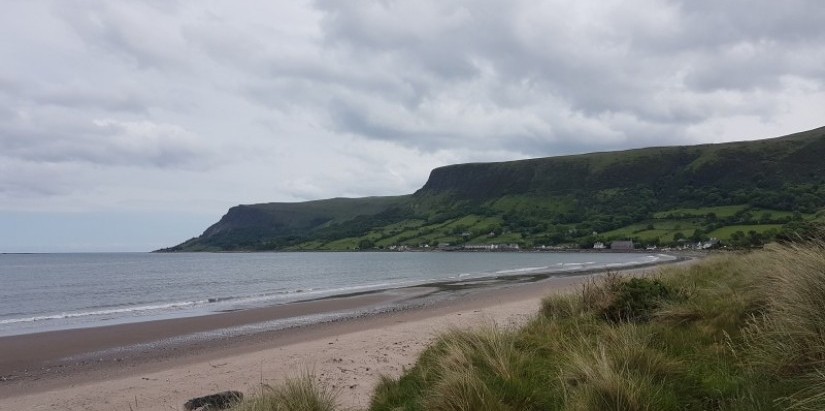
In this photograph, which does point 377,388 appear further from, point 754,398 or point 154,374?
point 154,374

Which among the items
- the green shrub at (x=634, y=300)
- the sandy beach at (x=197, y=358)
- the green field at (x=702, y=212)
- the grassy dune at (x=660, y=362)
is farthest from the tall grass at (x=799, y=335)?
the green field at (x=702, y=212)

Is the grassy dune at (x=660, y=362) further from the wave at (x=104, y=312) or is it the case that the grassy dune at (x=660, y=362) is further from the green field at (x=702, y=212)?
the green field at (x=702, y=212)

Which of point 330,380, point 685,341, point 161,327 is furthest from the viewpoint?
point 161,327

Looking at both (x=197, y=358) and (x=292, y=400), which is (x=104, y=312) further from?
(x=292, y=400)

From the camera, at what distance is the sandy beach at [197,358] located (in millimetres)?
10383

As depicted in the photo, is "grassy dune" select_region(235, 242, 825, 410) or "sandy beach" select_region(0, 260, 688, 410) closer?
"grassy dune" select_region(235, 242, 825, 410)

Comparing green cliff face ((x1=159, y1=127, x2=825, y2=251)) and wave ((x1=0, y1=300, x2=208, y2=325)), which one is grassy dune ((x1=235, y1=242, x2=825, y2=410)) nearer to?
wave ((x1=0, y1=300, x2=208, y2=325))

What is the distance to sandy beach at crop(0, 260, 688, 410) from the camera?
1038cm

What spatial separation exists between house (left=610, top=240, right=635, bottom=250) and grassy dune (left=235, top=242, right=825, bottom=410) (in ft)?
414

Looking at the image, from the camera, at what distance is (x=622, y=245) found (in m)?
130

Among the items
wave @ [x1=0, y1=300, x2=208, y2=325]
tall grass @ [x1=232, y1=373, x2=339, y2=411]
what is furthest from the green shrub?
wave @ [x1=0, y1=300, x2=208, y2=325]

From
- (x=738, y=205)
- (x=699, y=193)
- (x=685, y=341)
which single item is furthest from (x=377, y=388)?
(x=699, y=193)

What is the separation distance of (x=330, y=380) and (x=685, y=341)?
18.9ft

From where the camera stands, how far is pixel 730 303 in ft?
27.2
